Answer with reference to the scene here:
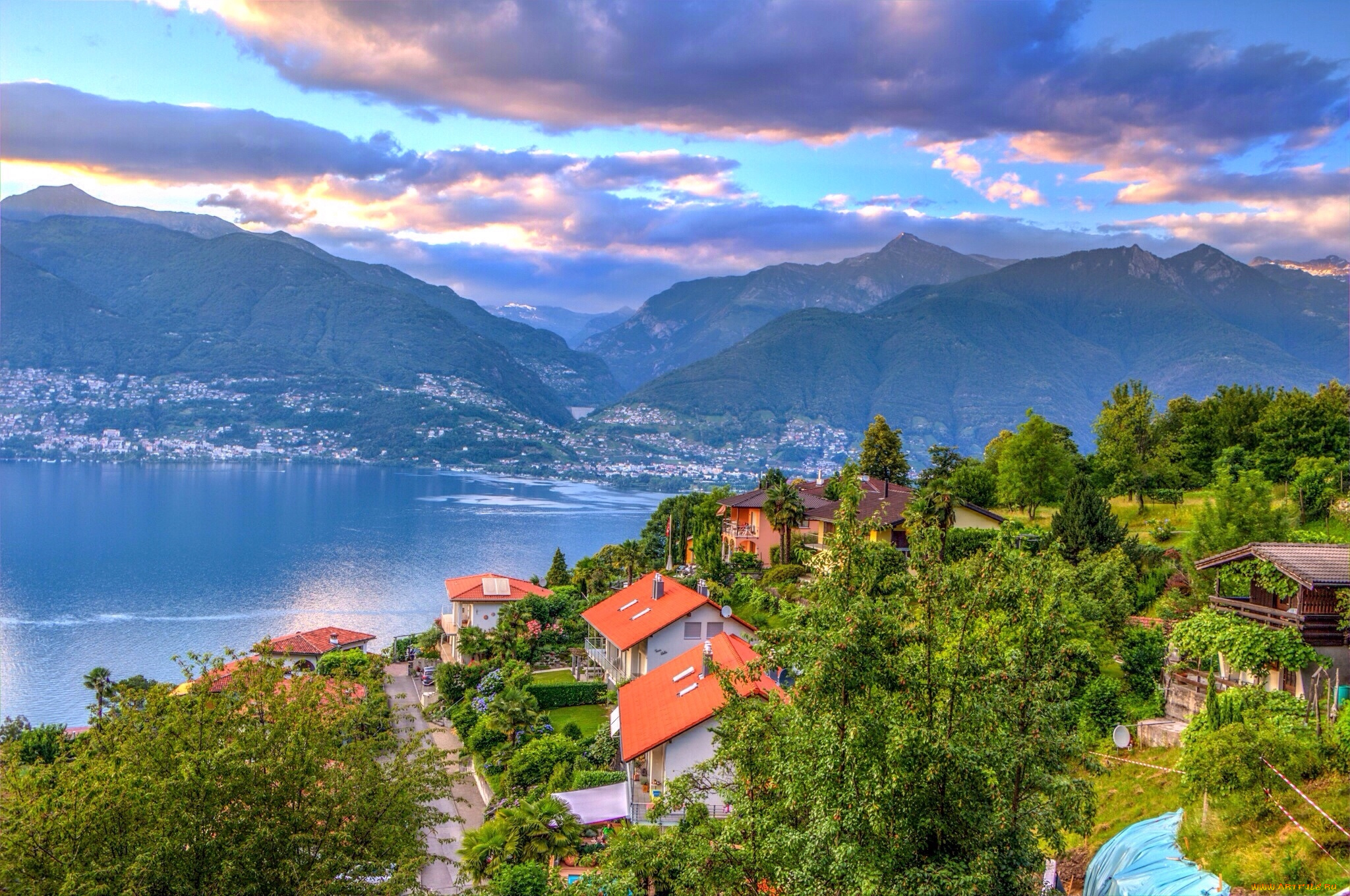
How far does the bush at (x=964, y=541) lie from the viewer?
1452 inches

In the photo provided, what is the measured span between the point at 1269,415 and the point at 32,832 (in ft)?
163

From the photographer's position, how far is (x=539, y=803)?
21875mm

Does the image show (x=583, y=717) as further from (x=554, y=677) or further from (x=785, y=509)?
(x=785, y=509)

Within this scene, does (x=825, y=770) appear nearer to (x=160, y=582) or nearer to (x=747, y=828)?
(x=747, y=828)

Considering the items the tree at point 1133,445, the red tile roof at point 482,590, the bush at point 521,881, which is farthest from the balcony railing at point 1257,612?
the red tile roof at point 482,590

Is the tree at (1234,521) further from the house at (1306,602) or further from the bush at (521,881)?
the bush at (521,881)

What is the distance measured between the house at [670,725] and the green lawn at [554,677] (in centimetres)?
1054

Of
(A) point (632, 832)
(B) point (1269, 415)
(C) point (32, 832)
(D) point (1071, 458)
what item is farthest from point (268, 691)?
(D) point (1071, 458)

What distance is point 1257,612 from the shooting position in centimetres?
1959

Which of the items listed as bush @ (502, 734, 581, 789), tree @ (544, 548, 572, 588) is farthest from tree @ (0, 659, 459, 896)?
tree @ (544, 548, 572, 588)

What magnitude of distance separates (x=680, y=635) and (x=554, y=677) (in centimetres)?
779

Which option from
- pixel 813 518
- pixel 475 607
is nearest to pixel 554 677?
pixel 475 607

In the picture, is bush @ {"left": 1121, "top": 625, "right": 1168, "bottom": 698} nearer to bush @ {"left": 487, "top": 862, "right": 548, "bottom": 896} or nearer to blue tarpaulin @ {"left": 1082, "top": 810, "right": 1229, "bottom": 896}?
blue tarpaulin @ {"left": 1082, "top": 810, "right": 1229, "bottom": 896}

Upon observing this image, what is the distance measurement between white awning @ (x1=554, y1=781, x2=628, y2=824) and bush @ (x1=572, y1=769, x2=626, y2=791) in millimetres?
631
